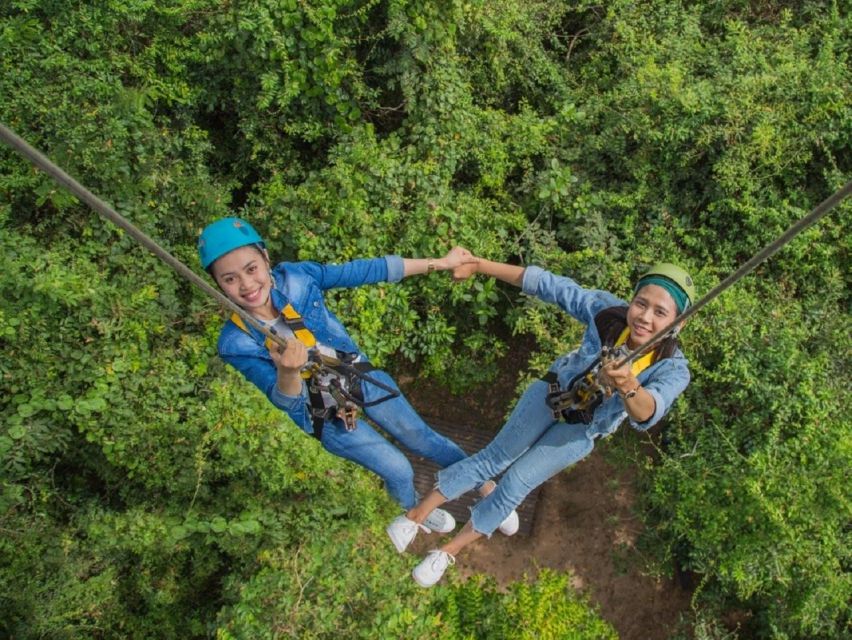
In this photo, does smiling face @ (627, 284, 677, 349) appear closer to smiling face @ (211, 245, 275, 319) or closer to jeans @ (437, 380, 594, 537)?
jeans @ (437, 380, 594, 537)

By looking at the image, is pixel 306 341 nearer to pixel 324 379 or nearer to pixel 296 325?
pixel 296 325

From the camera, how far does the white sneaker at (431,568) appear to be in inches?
182

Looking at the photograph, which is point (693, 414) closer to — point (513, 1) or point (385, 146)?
point (385, 146)

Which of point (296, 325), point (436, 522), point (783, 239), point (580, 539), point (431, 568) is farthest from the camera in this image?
point (580, 539)

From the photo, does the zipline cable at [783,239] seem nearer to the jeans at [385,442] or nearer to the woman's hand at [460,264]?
the woman's hand at [460,264]

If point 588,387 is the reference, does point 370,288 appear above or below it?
below

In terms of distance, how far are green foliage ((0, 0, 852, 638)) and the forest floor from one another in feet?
1.64

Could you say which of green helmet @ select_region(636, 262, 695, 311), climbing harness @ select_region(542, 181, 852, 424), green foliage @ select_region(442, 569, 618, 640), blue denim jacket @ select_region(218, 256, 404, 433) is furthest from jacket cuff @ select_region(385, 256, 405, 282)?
Answer: green foliage @ select_region(442, 569, 618, 640)

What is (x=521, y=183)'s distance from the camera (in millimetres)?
6039

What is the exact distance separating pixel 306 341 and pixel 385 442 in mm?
984

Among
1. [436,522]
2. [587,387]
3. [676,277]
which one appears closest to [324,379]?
[587,387]

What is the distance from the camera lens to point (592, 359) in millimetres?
3732

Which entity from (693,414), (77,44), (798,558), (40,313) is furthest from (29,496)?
(798,558)

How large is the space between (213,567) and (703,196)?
5131 mm
